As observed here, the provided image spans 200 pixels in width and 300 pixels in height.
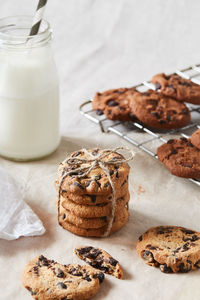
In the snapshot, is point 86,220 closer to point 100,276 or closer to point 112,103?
point 100,276

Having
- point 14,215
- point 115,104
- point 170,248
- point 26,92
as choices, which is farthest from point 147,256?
point 115,104

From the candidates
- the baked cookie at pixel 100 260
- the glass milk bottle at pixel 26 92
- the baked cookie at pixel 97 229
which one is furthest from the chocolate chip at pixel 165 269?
the glass milk bottle at pixel 26 92

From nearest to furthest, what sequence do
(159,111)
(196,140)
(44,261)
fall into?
(44,261) → (196,140) → (159,111)

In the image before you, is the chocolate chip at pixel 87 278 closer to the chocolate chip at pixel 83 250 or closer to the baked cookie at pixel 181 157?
the chocolate chip at pixel 83 250

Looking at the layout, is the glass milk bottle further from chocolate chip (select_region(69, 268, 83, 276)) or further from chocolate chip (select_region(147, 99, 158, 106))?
chocolate chip (select_region(69, 268, 83, 276))

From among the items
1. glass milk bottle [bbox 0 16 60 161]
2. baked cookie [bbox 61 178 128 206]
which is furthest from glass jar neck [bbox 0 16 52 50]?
baked cookie [bbox 61 178 128 206]

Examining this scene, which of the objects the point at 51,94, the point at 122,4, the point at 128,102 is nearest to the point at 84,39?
the point at 122,4
